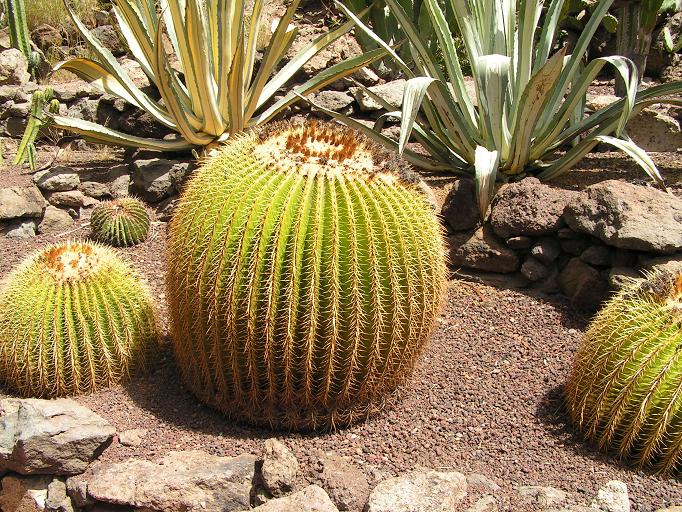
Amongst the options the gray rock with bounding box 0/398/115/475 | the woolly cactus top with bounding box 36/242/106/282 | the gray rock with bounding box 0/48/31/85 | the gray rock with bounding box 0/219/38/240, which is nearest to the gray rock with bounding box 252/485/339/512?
the gray rock with bounding box 0/398/115/475

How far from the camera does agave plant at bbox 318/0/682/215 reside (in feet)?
15.0

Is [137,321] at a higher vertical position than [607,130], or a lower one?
lower

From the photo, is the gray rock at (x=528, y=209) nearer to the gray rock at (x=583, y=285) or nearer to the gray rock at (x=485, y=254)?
the gray rock at (x=485, y=254)

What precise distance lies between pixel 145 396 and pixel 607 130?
3165mm

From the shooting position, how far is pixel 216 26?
20.1 feet

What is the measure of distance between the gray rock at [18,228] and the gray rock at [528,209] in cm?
327

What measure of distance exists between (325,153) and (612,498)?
1732 millimetres

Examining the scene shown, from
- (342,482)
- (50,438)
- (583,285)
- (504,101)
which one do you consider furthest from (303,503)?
(504,101)

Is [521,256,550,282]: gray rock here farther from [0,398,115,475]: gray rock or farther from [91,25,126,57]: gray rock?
[91,25,126,57]: gray rock

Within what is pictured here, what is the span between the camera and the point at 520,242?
4461 mm

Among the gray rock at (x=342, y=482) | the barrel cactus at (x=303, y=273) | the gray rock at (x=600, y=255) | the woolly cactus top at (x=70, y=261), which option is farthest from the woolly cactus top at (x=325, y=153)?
the gray rock at (x=600, y=255)

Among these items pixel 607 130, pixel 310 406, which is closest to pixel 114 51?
pixel 607 130

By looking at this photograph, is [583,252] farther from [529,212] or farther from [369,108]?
[369,108]

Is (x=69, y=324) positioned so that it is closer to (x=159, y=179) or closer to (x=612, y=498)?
(x=612, y=498)
